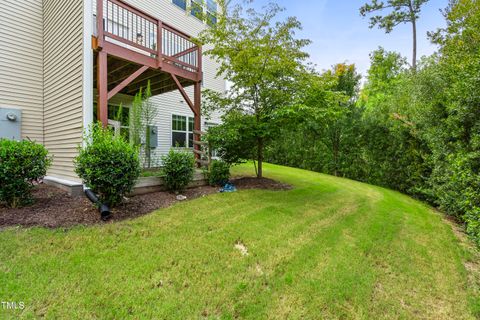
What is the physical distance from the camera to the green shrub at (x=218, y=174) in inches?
267

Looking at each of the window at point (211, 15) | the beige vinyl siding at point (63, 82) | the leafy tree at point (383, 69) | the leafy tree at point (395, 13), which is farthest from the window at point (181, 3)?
the leafy tree at point (383, 69)

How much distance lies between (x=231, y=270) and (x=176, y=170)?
3.25 meters

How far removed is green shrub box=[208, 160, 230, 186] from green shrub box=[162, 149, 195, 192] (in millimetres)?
1083

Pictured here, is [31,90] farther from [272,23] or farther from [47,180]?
[272,23]

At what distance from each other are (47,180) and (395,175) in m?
12.4

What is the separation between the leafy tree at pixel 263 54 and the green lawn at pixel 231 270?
3.56 meters

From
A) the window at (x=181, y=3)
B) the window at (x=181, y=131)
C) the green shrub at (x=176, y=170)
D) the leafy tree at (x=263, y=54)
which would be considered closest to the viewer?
the green shrub at (x=176, y=170)

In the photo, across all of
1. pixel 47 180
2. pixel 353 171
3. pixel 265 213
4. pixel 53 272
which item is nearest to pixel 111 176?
pixel 53 272

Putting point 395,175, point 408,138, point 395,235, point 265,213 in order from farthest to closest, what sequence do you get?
point 395,175 → point 408,138 → point 265,213 → point 395,235

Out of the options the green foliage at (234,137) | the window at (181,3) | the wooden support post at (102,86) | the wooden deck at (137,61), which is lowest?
the green foliage at (234,137)

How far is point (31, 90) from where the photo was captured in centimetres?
692

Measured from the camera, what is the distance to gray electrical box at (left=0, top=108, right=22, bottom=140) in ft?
20.9

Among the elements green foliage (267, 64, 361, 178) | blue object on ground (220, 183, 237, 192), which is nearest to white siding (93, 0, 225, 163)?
blue object on ground (220, 183, 237, 192)

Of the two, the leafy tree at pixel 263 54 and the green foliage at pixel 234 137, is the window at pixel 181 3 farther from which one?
the green foliage at pixel 234 137
